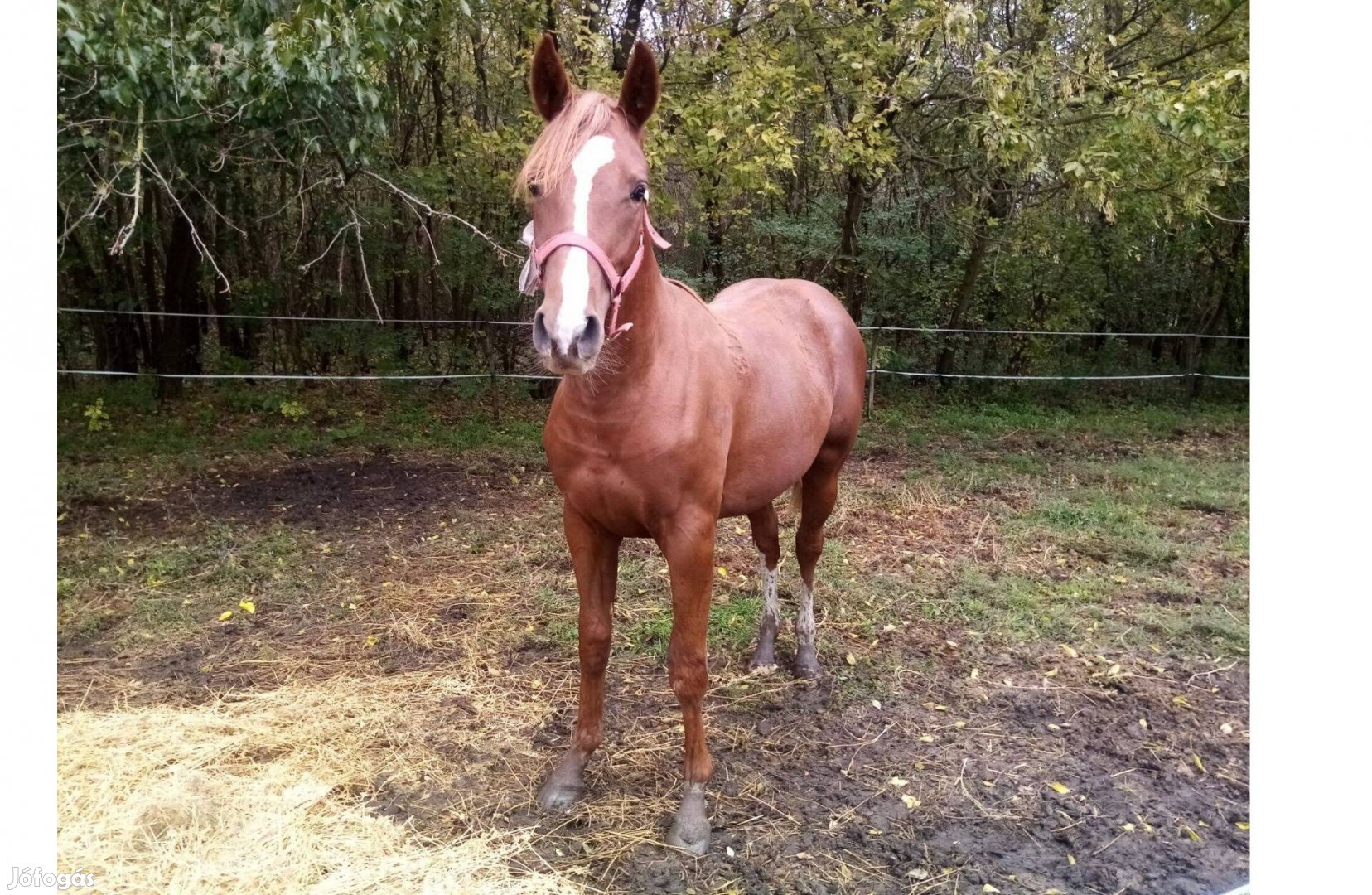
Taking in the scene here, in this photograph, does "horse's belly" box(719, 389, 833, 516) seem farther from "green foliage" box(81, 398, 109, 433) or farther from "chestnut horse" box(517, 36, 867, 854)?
"green foliage" box(81, 398, 109, 433)

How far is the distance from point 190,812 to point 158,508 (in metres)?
3.72

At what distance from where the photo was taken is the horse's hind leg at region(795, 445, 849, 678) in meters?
3.34

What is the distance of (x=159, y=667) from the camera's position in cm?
328

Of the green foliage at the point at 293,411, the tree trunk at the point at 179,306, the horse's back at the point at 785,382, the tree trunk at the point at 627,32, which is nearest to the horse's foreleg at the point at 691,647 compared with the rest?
the horse's back at the point at 785,382

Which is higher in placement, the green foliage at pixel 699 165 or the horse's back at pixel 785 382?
the green foliage at pixel 699 165

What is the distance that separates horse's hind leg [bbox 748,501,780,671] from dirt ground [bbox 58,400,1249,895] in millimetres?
100

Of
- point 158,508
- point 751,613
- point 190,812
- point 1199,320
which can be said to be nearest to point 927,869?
point 751,613

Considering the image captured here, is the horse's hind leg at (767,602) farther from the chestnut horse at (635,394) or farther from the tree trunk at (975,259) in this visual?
the tree trunk at (975,259)

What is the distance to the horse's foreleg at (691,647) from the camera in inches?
87.4

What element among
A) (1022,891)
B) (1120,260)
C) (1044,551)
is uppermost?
(1120,260)

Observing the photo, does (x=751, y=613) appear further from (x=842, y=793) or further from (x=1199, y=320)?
(x=1199, y=320)

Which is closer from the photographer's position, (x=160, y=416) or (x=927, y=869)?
(x=927, y=869)

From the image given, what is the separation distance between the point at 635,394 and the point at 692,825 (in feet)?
4.25

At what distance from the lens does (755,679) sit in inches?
130
